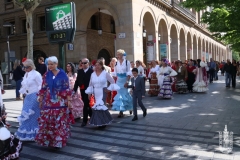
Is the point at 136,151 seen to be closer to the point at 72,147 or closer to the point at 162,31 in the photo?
the point at 72,147

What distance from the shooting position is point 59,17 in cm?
853

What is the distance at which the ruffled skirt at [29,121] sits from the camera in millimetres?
6012

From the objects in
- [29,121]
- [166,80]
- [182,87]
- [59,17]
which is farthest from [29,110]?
[182,87]

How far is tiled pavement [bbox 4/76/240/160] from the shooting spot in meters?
5.02

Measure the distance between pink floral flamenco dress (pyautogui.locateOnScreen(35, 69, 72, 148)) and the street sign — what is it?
296 cm

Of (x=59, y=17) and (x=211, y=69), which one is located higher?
(x=59, y=17)

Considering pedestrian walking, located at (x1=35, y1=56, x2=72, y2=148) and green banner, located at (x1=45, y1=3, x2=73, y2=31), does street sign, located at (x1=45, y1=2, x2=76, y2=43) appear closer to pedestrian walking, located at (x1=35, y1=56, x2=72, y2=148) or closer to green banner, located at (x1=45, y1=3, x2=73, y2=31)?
green banner, located at (x1=45, y1=3, x2=73, y2=31)

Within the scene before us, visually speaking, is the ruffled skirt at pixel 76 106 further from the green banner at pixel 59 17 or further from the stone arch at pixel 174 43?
the stone arch at pixel 174 43

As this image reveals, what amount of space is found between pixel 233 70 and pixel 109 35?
1251 centimetres

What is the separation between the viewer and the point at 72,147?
18.4 ft

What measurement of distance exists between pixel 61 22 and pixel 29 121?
144 inches

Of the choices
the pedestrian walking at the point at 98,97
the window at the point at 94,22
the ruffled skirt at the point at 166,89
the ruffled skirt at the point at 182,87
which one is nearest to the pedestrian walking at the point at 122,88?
the pedestrian walking at the point at 98,97

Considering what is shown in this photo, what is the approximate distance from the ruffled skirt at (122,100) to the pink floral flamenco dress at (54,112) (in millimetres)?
3133

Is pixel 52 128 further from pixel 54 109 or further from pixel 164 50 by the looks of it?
pixel 164 50
